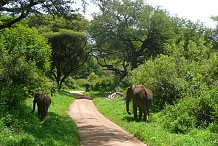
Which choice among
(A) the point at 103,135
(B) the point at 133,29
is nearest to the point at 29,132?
(A) the point at 103,135

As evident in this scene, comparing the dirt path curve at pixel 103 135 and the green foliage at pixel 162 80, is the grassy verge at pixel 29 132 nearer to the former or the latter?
the dirt path curve at pixel 103 135

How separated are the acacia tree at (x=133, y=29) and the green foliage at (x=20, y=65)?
19738 millimetres

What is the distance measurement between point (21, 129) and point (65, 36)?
3272 cm

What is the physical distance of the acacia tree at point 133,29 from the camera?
141 feet

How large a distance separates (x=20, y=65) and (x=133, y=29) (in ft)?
93.6

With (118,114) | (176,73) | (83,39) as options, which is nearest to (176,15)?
(83,39)

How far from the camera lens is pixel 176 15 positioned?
153 feet

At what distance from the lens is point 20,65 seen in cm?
1808

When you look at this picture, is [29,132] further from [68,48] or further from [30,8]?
[68,48]

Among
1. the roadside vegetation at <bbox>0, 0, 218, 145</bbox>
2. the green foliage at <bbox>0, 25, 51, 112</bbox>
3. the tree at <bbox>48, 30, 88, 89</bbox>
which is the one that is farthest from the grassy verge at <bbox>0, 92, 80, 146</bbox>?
the tree at <bbox>48, 30, 88, 89</bbox>

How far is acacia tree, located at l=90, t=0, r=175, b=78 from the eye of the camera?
42844mm

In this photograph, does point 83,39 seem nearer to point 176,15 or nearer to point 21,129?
point 176,15

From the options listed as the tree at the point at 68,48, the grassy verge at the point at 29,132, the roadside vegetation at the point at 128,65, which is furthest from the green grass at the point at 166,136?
the tree at the point at 68,48

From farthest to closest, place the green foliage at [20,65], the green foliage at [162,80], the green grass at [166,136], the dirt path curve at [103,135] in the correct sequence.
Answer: the green foliage at [162,80]
the green foliage at [20,65]
the dirt path curve at [103,135]
the green grass at [166,136]
